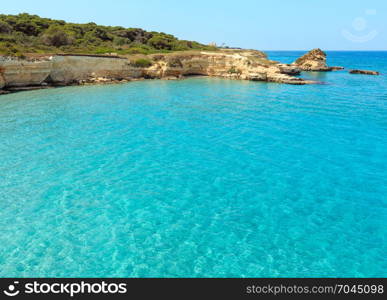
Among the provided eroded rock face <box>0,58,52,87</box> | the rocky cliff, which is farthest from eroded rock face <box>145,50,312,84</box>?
eroded rock face <box>0,58,52,87</box>

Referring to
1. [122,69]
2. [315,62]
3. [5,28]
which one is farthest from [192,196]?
[315,62]

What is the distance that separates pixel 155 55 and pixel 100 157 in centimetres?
4594

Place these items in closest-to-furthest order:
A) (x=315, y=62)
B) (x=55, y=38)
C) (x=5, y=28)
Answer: (x=5, y=28), (x=55, y=38), (x=315, y=62)

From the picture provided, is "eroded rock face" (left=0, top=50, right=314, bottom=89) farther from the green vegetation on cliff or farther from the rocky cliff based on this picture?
the green vegetation on cliff

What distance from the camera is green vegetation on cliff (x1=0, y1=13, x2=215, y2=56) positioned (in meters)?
53.7

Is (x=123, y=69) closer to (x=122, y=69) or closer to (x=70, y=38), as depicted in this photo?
(x=122, y=69)

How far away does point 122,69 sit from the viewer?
169 ft

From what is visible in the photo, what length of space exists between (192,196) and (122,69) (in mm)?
44189

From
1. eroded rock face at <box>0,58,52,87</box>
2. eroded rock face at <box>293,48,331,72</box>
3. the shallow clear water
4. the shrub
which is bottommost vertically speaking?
the shallow clear water

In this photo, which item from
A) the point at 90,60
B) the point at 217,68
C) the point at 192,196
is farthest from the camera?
the point at 217,68

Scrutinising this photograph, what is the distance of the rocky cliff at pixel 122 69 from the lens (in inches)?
1593

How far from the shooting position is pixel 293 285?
7754mm

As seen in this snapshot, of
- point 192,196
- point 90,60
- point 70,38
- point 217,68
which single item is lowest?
point 192,196

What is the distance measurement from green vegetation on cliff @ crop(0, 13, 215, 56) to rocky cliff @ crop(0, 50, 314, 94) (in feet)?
10.6
